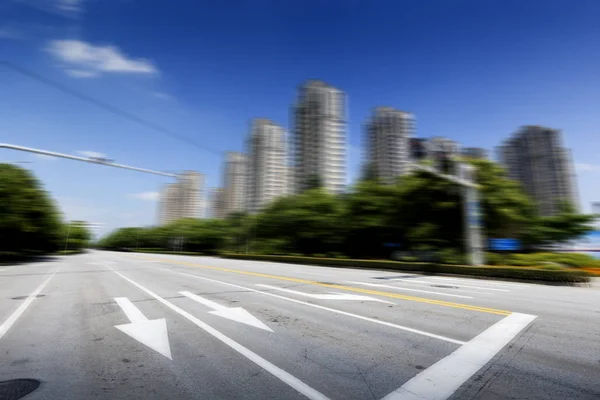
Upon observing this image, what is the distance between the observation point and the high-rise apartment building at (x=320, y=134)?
315ft

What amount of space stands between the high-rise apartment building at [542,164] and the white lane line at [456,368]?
291 feet

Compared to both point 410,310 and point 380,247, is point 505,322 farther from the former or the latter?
point 380,247

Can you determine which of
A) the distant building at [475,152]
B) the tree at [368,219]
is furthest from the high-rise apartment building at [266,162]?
the distant building at [475,152]

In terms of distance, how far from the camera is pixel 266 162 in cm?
10781

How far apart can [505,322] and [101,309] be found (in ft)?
28.8

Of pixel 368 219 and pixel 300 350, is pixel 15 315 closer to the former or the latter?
pixel 300 350

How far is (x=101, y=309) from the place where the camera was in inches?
287

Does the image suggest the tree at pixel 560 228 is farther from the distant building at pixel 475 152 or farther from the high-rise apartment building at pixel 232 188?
the high-rise apartment building at pixel 232 188

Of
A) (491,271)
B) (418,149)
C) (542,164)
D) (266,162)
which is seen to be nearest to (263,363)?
(491,271)

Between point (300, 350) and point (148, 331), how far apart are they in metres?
2.85

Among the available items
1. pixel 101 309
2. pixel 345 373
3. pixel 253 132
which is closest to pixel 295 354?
pixel 345 373

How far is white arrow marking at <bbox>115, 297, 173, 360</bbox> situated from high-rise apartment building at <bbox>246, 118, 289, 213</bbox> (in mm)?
91731

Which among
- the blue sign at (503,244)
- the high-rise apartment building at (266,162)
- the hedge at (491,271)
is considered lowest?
the hedge at (491,271)

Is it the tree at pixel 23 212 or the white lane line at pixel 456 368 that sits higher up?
the tree at pixel 23 212
